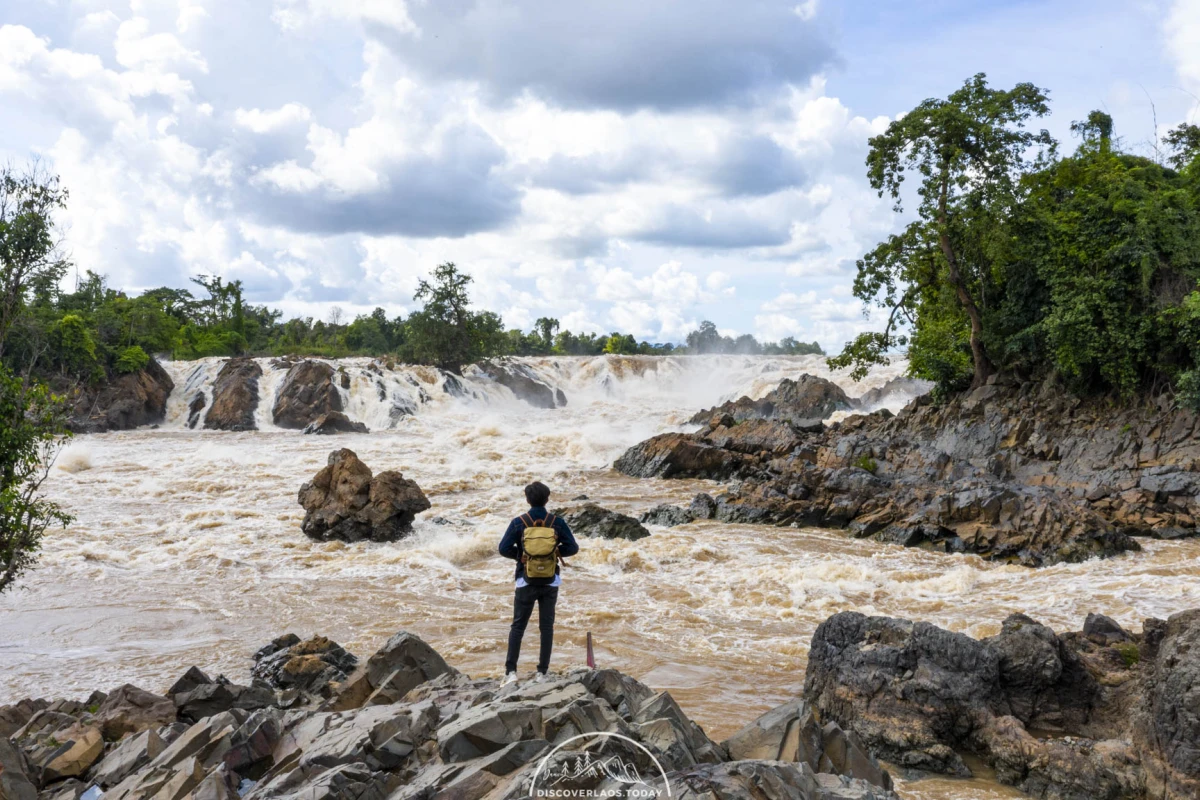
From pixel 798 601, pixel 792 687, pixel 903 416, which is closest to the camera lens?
pixel 792 687

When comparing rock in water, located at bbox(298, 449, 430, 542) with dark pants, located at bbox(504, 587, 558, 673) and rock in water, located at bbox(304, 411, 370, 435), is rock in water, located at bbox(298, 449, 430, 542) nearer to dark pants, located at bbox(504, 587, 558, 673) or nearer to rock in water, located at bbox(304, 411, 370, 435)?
dark pants, located at bbox(504, 587, 558, 673)

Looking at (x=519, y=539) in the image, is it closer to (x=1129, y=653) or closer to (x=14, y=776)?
(x=14, y=776)

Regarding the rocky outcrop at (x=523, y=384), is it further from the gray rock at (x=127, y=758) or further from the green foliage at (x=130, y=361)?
the gray rock at (x=127, y=758)

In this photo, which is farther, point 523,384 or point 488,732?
point 523,384

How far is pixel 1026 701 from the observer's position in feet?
21.7

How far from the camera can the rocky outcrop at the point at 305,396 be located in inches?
1412

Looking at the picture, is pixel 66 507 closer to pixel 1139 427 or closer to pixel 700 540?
pixel 700 540

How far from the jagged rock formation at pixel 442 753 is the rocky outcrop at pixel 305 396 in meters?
30.6

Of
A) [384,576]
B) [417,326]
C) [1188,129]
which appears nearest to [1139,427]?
[1188,129]

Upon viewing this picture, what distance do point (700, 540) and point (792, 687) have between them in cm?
717

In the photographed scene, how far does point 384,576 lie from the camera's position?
12.7 metres

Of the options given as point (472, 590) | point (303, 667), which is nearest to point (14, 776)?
point (303, 667)

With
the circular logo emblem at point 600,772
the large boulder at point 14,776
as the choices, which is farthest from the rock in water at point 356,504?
the circular logo emblem at point 600,772

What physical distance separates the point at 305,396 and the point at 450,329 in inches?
428
